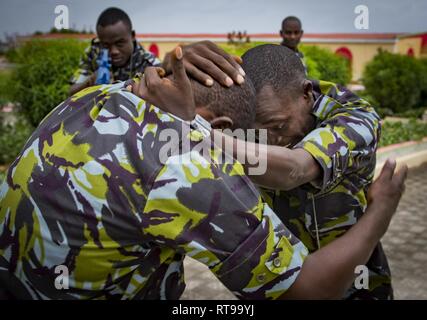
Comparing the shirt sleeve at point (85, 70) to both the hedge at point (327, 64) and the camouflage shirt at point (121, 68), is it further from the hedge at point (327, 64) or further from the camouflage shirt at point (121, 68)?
the hedge at point (327, 64)

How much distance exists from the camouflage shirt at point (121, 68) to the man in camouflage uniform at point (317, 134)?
2.67m

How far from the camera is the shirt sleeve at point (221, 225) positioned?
1266 millimetres

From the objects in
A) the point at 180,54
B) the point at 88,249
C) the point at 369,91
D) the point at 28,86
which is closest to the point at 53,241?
the point at 88,249

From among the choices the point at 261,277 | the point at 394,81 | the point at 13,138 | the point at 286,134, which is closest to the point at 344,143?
→ the point at 286,134

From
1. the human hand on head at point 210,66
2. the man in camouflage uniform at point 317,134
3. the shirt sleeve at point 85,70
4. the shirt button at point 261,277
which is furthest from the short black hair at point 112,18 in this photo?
the shirt button at point 261,277

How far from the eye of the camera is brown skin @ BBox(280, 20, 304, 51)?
263 inches

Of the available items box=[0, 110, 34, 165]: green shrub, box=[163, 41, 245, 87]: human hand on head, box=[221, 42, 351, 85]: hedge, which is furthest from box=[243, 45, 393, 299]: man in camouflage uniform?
box=[221, 42, 351, 85]: hedge

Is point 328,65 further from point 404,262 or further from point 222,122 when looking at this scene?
point 222,122

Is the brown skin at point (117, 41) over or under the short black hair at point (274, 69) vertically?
over

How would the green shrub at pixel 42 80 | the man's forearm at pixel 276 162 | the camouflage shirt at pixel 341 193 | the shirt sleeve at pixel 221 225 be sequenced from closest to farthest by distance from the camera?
the shirt sleeve at pixel 221 225 → the man's forearm at pixel 276 162 → the camouflage shirt at pixel 341 193 → the green shrub at pixel 42 80

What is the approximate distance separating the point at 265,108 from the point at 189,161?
2.54 feet

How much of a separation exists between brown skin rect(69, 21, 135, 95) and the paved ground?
1.78 m

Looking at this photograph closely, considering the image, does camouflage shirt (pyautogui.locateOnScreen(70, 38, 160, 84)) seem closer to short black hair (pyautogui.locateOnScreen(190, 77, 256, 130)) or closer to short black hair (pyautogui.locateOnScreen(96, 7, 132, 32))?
short black hair (pyautogui.locateOnScreen(96, 7, 132, 32))

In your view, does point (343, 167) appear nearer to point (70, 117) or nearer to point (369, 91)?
point (70, 117)
